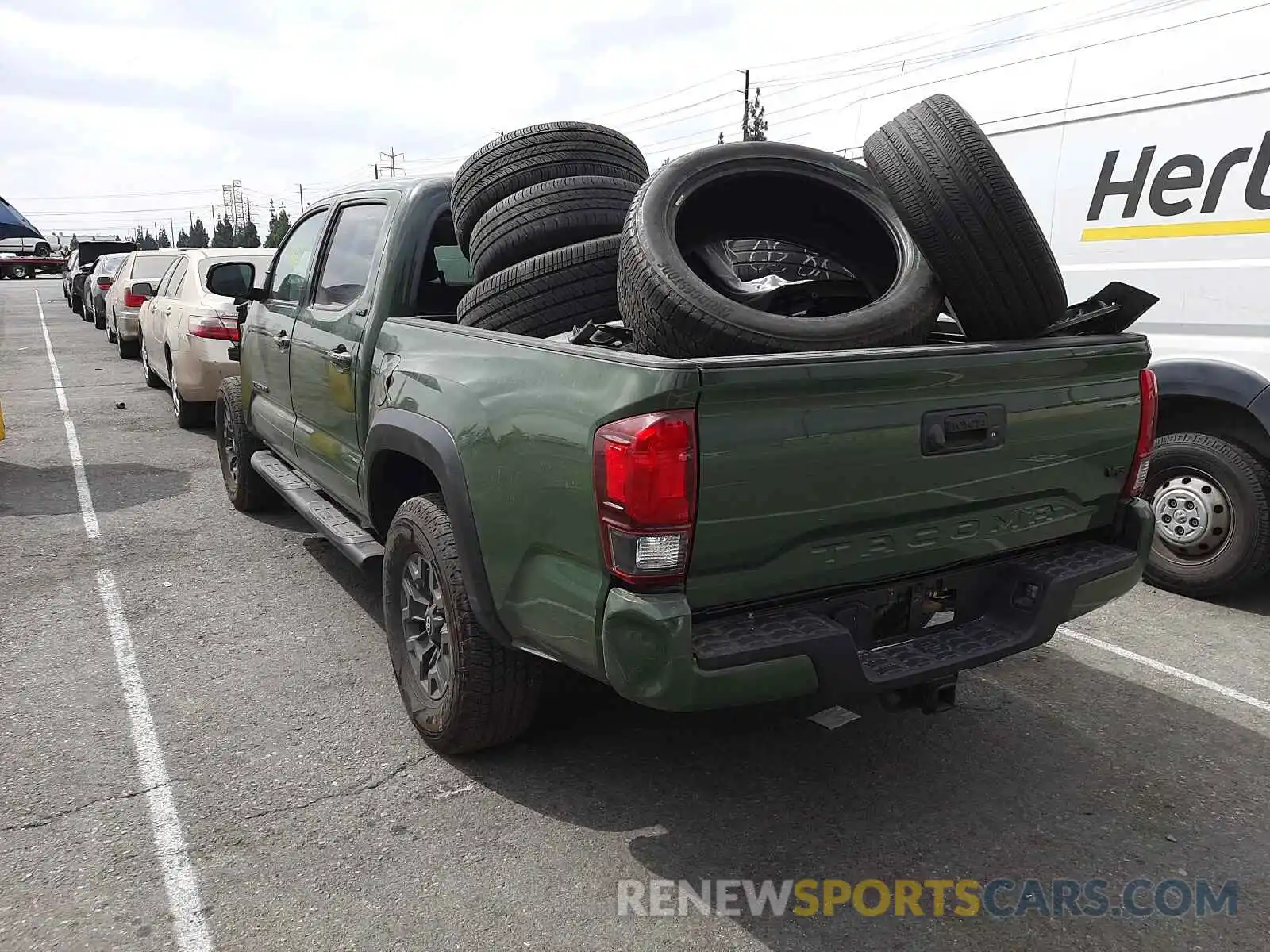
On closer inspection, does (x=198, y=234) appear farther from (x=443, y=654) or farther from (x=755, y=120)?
(x=443, y=654)

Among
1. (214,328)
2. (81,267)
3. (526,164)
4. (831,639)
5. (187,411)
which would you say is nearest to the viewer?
(831,639)

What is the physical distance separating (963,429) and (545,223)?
1.71 metres

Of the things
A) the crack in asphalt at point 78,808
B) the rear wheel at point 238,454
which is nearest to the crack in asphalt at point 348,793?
the crack in asphalt at point 78,808

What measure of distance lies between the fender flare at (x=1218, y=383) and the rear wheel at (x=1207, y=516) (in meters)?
0.25

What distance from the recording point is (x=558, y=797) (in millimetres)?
3150

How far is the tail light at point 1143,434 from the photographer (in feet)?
10.7

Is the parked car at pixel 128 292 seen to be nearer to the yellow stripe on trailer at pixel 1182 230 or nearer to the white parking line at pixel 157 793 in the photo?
the white parking line at pixel 157 793

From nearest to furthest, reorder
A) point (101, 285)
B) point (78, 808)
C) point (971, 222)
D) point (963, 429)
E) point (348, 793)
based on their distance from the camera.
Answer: point (963, 429) → point (971, 222) → point (78, 808) → point (348, 793) → point (101, 285)

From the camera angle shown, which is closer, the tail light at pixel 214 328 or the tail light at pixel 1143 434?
the tail light at pixel 1143 434

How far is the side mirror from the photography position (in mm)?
5434

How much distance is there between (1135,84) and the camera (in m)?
4.92

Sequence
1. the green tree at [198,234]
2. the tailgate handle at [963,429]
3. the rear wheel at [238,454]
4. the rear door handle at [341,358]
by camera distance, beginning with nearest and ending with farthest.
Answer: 1. the tailgate handle at [963,429]
2. the rear door handle at [341,358]
3. the rear wheel at [238,454]
4. the green tree at [198,234]

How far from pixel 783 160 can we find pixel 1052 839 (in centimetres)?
227

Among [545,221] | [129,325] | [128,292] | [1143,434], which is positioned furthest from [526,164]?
[129,325]
